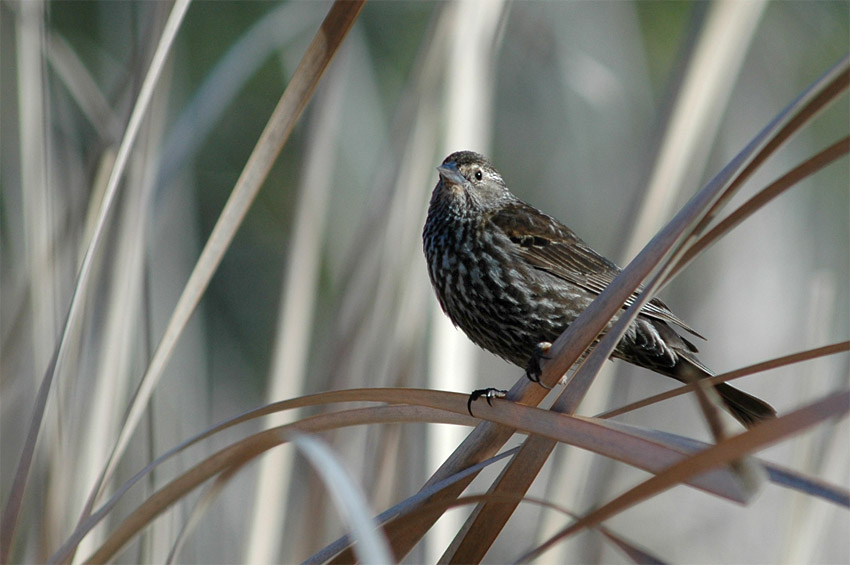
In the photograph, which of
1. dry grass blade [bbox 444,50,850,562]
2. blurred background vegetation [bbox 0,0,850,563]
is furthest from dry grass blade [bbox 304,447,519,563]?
blurred background vegetation [bbox 0,0,850,563]

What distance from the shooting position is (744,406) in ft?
7.45

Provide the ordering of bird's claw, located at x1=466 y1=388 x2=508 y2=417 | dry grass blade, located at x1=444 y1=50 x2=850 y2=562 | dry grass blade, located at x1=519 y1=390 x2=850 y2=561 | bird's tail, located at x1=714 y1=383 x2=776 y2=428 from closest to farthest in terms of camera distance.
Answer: dry grass blade, located at x1=519 y1=390 x2=850 y2=561
dry grass blade, located at x1=444 y1=50 x2=850 y2=562
bird's claw, located at x1=466 y1=388 x2=508 y2=417
bird's tail, located at x1=714 y1=383 x2=776 y2=428

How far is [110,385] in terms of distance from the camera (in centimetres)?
214

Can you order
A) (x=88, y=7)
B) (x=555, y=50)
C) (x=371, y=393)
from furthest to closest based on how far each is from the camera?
1. (x=88, y=7)
2. (x=555, y=50)
3. (x=371, y=393)

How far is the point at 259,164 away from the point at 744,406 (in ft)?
4.61

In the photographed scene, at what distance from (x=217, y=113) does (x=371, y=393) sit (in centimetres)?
139

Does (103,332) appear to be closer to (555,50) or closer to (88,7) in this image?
(555,50)

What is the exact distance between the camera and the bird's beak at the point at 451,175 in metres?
2.84

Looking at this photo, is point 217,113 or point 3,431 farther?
point 3,431

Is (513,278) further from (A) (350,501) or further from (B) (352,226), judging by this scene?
(B) (352,226)

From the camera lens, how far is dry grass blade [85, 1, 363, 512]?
1.40 m

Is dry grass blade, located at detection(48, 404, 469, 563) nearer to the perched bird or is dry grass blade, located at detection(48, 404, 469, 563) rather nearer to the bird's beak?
the perched bird

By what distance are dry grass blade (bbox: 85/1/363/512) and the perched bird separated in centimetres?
123

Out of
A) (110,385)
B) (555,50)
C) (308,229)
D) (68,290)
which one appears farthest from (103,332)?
(555,50)
